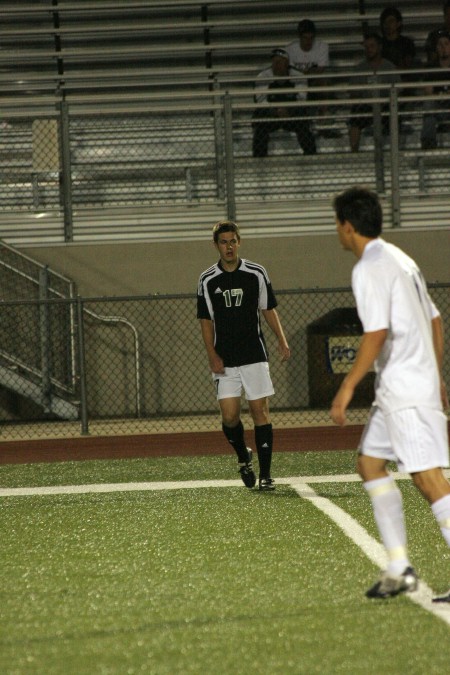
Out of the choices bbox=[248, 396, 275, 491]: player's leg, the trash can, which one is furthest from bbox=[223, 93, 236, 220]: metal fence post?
bbox=[248, 396, 275, 491]: player's leg

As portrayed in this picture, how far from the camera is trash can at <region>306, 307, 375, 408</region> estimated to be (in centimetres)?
1430

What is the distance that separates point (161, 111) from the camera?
14.4 metres

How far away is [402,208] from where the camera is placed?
1501cm

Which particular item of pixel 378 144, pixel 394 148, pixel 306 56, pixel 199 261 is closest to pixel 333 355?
pixel 199 261

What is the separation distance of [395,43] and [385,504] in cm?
1243

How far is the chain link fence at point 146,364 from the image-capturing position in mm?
14195

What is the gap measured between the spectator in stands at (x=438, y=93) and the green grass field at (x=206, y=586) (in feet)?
25.2

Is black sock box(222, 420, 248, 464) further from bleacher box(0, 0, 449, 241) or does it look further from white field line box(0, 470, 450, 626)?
bleacher box(0, 0, 449, 241)

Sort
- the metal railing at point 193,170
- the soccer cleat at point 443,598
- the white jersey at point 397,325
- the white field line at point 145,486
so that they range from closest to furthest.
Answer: the white jersey at point 397,325 → the soccer cleat at point 443,598 → the white field line at point 145,486 → the metal railing at point 193,170

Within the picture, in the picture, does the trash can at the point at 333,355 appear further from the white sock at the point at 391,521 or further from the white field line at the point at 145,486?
the white sock at the point at 391,521

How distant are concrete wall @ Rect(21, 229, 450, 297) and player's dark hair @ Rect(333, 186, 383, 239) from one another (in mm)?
9866

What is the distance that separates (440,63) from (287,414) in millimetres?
5382

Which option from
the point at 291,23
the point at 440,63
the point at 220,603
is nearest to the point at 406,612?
the point at 220,603

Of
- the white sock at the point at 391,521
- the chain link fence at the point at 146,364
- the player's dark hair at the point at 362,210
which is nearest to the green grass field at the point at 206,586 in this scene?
the white sock at the point at 391,521
